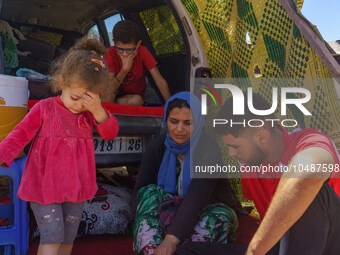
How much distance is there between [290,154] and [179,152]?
1.09m

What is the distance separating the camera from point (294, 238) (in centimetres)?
195

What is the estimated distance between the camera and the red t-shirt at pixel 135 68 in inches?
159

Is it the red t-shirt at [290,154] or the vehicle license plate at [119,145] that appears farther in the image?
the vehicle license plate at [119,145]

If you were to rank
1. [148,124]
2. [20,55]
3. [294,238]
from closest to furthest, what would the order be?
[294,238] < [148,124] < [20,55]

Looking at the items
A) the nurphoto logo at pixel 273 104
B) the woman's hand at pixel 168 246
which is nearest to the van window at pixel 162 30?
the nurphoto logo at pixel 273 104

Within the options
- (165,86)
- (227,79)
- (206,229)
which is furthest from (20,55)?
(206,229)

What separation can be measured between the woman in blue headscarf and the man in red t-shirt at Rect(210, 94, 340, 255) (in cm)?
51

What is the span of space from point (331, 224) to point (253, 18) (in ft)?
5.93

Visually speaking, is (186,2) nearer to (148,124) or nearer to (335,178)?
(148,124)

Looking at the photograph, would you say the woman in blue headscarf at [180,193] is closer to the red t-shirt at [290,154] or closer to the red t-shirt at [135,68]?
the red t-shirt at [290,154]

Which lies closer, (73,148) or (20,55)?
(73,148)

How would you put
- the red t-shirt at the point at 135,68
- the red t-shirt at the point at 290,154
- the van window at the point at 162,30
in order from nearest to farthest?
1. the red t-shirt at the point at 290,154
2. the red t-shirt at the point at 135,68
3. the van window at the point at 162,30

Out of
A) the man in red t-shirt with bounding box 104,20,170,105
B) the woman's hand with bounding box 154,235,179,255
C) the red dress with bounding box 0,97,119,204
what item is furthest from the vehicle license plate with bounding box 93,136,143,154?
the woman's hand with bounding box 154,235,179,255

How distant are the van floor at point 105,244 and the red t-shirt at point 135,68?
4.44 ft
